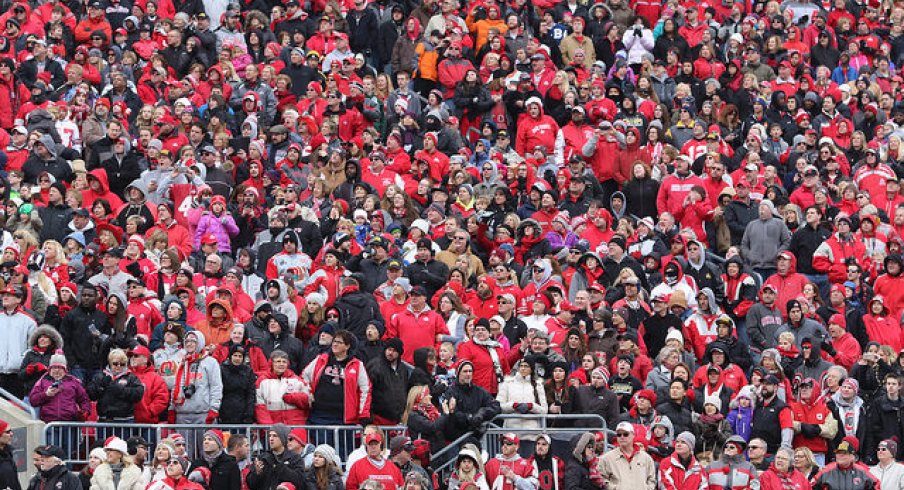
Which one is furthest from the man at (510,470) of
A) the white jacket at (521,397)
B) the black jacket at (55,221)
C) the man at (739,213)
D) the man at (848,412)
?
the man at (739,213)

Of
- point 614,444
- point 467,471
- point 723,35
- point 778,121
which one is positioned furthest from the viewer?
point 723,35

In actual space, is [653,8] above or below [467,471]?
above

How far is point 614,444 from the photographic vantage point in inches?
829

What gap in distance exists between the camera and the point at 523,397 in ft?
68.7

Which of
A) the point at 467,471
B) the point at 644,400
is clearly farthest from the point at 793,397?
the point at 467,471

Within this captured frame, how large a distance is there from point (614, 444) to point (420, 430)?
2.04 metres

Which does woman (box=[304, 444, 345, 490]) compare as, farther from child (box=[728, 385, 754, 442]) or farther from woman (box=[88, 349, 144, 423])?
child (box=[728, 385, 754, 442])

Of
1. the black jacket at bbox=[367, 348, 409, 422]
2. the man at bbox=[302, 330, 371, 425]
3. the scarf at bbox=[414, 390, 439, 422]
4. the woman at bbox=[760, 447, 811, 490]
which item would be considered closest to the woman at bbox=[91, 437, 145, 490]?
the man at bbox=[302, 330, 371, 425]

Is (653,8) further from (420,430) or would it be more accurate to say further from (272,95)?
(420,430)

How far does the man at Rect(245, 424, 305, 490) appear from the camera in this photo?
19438mm

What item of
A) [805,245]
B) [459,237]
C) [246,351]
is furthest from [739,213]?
[246,351]

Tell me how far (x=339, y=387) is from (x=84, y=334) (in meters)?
2.56

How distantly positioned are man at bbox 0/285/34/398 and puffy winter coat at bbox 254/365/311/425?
7.55 feet

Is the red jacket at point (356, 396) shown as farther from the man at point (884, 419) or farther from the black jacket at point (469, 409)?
the man at point (884, 419)
